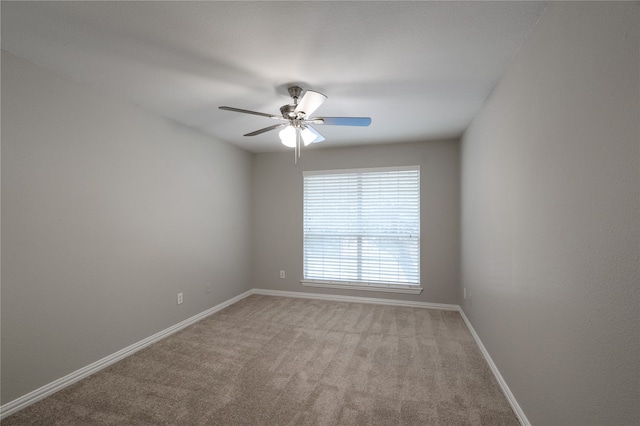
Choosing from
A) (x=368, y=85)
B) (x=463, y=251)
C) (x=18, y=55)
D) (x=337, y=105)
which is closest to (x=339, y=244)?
(x=463, y=251)

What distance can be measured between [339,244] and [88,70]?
3467mm

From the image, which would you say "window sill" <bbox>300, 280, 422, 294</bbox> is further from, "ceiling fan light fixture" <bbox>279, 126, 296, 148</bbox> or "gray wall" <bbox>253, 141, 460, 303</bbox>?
"ceiling fan light fixture" <bbox>279, 126, 296, 148</bbox>

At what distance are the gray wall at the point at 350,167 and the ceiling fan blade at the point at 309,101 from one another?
7.04 feet

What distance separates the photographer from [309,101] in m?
2.17

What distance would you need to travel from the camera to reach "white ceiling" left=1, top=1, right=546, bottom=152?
151cm

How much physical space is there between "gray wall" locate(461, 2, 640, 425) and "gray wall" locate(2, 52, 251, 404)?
320cm

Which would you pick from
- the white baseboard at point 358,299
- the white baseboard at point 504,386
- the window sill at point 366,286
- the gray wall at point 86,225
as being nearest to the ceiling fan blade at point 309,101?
the gray wall at point 86,225

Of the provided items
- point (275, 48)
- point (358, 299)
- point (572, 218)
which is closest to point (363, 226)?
point (358, 299)

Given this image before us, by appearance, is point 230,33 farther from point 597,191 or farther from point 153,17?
point 597,191

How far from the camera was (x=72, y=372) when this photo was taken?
2203 mm

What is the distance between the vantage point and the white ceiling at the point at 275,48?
151 centimetres

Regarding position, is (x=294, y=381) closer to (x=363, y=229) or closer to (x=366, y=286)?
(x=366, y=286)

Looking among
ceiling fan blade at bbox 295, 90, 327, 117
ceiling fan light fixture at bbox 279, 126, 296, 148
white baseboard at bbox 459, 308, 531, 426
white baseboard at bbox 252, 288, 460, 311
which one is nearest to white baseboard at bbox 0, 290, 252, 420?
white baseboard at bbox 252, 288, 460, 311

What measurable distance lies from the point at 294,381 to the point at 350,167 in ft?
9.90
